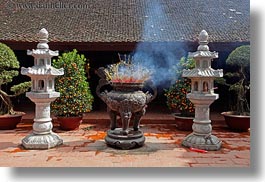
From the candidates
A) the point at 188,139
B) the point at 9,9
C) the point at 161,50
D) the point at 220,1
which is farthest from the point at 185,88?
the point at 9,9

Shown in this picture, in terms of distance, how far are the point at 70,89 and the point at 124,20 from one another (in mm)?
3811

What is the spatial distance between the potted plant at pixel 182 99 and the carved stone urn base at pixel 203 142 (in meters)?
1.31

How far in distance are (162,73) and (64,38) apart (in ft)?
9.52

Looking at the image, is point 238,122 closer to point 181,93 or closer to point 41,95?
point 181,93

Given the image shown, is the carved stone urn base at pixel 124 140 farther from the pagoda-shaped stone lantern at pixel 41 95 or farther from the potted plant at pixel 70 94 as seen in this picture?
the potted plant at pixel 70 94

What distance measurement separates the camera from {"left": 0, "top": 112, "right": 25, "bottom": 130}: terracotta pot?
6.95m

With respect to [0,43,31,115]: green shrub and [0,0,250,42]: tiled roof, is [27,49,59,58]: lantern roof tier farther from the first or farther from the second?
[0,0,250,42]: tiled roof

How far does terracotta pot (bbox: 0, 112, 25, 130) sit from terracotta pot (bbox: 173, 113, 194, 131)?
3.65m

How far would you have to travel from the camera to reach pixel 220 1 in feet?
37.6

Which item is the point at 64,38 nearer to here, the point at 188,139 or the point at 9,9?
the point at 9,9

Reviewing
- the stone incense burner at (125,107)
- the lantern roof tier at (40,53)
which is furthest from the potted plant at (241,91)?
the lantern roof tier at (40,53)

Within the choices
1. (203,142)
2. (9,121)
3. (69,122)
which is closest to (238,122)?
(203,142)

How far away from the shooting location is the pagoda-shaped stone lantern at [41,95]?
5.48 m

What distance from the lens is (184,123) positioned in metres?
7.06
